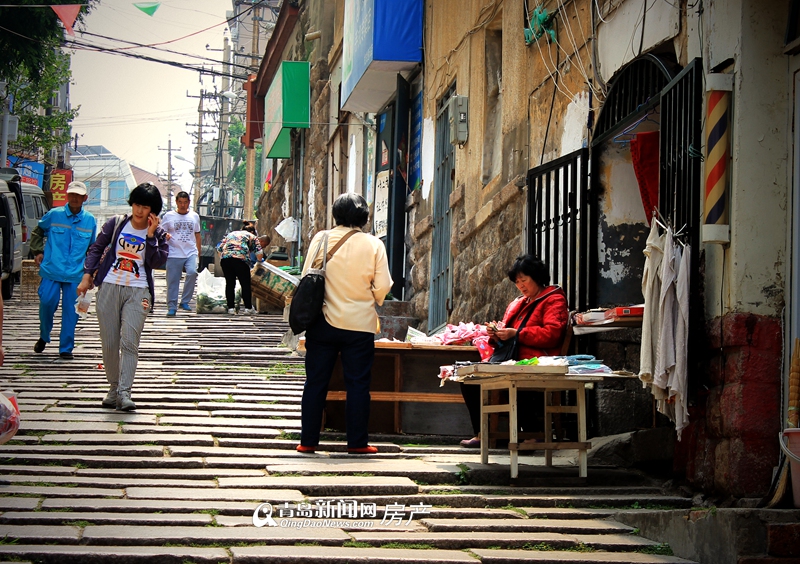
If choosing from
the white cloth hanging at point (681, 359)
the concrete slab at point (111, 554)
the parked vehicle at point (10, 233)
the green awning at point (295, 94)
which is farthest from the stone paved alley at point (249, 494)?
the green awning at point (295, 94)

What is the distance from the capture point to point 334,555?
179 inches

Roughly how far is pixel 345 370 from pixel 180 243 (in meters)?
9.28

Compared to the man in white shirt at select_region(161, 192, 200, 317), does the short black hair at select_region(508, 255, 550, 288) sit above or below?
below

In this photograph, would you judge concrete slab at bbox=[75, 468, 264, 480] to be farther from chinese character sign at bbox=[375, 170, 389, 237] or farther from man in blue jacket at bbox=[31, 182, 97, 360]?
chinese character sign at bbox=[375, 170, 389, 237]

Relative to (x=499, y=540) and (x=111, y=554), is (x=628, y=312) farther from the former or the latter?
(x=111, y=554)

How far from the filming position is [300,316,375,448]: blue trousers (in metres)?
7.29

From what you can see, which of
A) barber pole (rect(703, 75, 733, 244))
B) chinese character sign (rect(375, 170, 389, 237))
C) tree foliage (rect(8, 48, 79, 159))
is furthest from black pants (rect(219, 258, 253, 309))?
tree foliage (rect(8, 48, 79, 159))

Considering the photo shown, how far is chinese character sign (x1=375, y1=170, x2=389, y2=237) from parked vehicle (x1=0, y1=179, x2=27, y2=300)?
249 inches

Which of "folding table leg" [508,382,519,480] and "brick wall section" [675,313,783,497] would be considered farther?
"folding table leg" [508,382,519,480]

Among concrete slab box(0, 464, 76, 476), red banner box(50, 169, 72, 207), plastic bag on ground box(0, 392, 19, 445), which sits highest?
red banner box(50, 169, 72, 207)

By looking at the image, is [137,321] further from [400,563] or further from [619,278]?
[400,563]

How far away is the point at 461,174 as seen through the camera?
1248 cm

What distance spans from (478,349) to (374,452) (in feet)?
4.92

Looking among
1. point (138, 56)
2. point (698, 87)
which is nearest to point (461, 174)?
point (698, 87)
